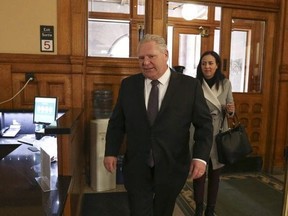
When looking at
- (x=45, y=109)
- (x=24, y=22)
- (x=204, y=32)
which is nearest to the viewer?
(x=45, y=109)

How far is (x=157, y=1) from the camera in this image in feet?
10.6

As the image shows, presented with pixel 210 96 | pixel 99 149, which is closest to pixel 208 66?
pixel 210 96

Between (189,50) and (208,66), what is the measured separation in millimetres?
3463

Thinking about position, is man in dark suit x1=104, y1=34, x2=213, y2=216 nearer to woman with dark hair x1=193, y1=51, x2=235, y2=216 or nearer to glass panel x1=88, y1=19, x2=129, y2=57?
woman with dark hair x1=193, y1=51, x2=235, y2=216

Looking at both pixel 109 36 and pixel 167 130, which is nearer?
pixel 167 130

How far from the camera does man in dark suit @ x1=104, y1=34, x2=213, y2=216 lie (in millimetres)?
1588

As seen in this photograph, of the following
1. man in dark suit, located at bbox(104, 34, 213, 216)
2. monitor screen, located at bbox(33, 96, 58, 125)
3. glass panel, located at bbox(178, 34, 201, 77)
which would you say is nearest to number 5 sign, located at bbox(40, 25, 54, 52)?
monitor screen, located at bbox(33, 96, 58, 125)

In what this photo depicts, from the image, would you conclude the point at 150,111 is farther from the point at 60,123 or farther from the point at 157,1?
the point at 157,1

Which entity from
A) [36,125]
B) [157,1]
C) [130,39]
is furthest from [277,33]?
[36,125]

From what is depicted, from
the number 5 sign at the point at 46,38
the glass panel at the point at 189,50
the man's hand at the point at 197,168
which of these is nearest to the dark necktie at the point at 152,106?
the man's hand at the point at 197,168

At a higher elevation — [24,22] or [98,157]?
[24,22]

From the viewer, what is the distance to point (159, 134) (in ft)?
→ 5.18

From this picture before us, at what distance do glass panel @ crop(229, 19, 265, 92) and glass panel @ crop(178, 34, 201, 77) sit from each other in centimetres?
174

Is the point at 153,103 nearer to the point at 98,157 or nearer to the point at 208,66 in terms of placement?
the point at 208,66
